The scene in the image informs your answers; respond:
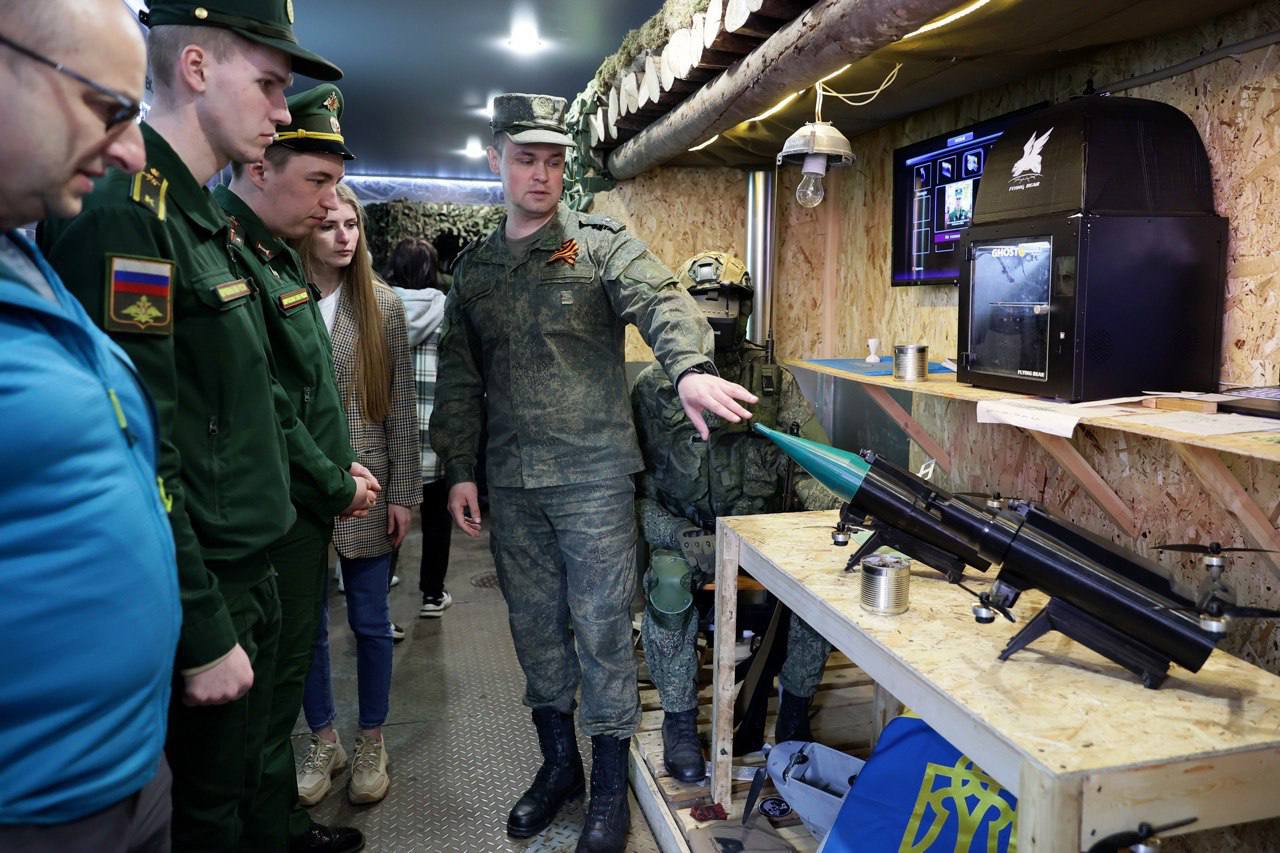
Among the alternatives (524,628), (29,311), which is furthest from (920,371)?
(29,311)

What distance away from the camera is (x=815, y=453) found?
1991 millimetres

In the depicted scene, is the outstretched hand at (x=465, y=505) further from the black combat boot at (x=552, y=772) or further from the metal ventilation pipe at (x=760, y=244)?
the metal ventilation pipe at (x=760, y=244)

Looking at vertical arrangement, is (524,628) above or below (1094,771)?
below

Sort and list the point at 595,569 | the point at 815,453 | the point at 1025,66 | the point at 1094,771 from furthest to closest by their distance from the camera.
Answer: the point at 1025,66 → the point at 595,569 → the point at 815,453 → the point at 1094,771

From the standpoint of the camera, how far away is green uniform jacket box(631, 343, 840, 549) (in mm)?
3152

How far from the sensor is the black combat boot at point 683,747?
2656mm

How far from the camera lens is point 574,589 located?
253 cm

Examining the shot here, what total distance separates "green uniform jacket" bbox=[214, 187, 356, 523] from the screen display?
65.8 inches

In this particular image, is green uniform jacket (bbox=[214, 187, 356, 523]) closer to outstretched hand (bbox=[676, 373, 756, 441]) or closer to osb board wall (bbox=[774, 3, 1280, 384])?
outstretched hand (bbox=[676, 373, 756, 441])

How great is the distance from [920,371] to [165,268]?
6.53 ft

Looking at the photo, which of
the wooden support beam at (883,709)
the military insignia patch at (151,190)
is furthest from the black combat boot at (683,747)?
the military insignia patch at (151,190)

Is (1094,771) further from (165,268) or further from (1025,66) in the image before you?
(1025,66)

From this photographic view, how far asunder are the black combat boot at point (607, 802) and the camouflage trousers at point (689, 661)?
305mm

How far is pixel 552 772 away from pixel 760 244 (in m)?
3.18
